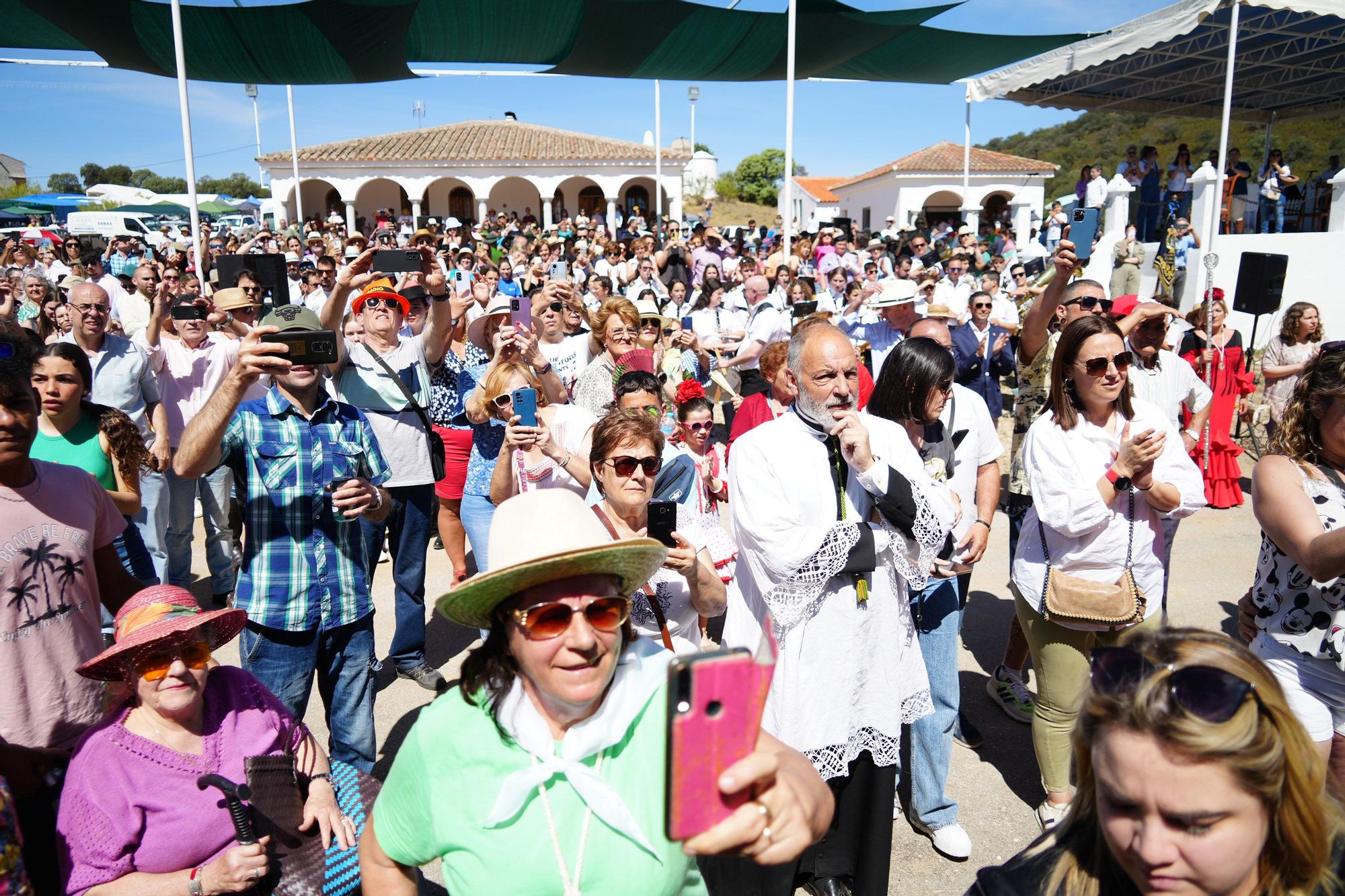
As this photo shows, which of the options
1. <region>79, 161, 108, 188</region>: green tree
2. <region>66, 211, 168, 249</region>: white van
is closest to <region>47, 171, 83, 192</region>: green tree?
<region>79, 161, 108, 188</region>: green tree

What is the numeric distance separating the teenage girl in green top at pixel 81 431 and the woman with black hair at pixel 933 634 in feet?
10.1

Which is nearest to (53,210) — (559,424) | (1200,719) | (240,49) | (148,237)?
(148,237)

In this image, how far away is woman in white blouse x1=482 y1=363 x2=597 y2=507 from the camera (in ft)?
11.0

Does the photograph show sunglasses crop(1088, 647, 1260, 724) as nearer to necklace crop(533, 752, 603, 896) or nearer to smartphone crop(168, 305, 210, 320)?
necklace crop(533, 752, 603, 896)

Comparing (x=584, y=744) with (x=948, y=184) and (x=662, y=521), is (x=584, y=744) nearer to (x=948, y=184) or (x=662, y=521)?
(x=662, y=521)

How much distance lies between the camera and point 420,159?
3400 cm

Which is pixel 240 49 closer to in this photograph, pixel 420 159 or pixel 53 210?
pixel 420 159

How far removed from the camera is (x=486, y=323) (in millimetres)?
5047

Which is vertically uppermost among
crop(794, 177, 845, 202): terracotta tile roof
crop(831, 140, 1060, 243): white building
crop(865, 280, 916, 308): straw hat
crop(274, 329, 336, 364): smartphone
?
crop(794, 177, 845, 202): terracotta tile roof

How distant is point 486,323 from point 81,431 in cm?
221

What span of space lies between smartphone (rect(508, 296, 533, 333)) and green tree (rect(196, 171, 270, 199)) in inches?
3387

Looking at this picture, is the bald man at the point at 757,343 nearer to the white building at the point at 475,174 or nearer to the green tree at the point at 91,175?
the white building at the point at 475,174

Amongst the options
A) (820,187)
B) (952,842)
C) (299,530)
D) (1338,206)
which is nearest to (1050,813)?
(952,842)

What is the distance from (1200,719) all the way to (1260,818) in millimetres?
213
